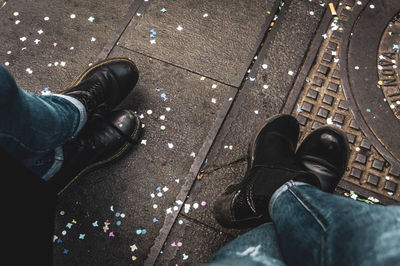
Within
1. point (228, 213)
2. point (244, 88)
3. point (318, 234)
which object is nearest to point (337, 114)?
point (244, 88)

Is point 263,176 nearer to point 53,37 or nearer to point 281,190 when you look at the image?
point 281,190

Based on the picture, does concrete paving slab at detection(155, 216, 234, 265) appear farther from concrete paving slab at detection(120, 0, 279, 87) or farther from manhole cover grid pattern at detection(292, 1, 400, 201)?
concrete paving slab at detection(120, 0, 279, 87)

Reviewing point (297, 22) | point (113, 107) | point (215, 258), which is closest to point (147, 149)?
point (113, 107)

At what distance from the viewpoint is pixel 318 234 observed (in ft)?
4.28

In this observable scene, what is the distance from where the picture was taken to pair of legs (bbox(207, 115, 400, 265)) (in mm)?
1175

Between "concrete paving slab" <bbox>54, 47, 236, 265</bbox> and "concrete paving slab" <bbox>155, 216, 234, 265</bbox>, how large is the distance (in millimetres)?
96

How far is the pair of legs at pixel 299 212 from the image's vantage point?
1175mm

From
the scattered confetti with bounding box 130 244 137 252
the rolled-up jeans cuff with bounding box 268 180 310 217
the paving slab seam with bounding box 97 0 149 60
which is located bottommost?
the scattered confetti with bounding box 130 244 137 252

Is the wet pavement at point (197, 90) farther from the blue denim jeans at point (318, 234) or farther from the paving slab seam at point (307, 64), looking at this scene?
the blue denim jeans at point (318, 234)

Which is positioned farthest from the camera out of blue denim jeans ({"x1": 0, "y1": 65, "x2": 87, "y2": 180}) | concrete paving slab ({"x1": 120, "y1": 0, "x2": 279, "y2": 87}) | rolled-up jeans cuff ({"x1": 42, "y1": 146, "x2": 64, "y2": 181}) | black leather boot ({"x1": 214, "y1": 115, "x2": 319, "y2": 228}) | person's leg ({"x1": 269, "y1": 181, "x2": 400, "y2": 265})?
concrete paving slab ({"x1": 120, "y1": 0, "x2": 279, "y2": 87})

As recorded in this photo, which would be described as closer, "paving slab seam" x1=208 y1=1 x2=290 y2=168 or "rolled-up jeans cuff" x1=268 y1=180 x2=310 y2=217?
"rolled-up jeans cuff" x1=268 y1=180 x2=310 y2=217

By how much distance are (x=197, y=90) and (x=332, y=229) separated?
1.32 metres

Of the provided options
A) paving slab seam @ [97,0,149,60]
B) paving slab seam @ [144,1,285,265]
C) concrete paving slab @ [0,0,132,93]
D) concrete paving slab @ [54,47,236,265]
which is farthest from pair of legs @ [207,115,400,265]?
concrete paving slab @ [0,0,132,93]

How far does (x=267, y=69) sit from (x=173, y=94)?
65 cm
